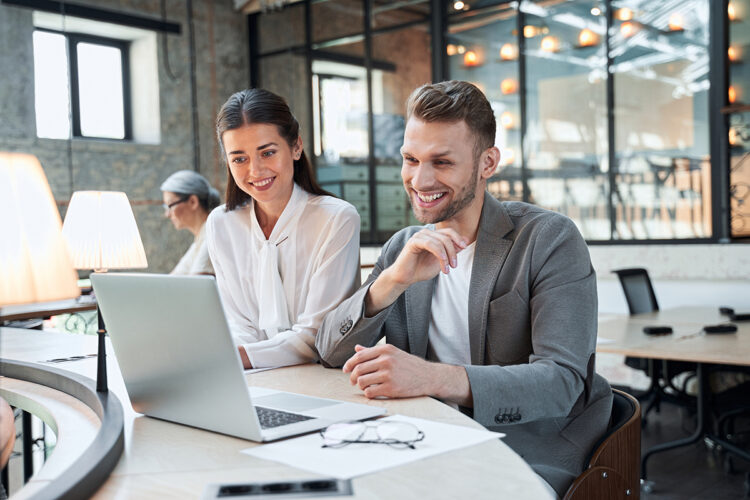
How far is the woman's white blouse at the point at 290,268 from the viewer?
221cm

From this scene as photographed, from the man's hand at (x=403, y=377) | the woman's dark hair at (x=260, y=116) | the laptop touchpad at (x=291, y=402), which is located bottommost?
the laptop touchpad at (x=291, y=402)

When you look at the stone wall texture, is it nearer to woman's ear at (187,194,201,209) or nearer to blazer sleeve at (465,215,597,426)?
woman's ear at (187,194,201,209)

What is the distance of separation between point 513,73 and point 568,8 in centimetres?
85

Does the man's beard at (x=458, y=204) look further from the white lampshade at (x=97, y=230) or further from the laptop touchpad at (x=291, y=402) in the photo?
the white lampshade at (x=97, y=230)

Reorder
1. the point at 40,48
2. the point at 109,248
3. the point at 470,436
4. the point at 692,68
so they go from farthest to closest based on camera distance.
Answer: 1. the point at 40,48
2. the point at 692,68
3. the point at 109,248
4. the point at 470,436

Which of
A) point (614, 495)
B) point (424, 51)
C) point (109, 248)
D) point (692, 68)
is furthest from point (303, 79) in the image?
point (614, 495)

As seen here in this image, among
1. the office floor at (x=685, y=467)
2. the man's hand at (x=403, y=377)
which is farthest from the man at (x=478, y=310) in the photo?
the office floor at (x=685, y=467)

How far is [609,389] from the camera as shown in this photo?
184 cm

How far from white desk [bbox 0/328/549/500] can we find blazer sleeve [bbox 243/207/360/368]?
572mm

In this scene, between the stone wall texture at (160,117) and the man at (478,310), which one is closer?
the man at (478,310)

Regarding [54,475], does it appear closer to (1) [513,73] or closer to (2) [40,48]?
(1) [513,73]

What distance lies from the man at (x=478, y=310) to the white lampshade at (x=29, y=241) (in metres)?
0.79

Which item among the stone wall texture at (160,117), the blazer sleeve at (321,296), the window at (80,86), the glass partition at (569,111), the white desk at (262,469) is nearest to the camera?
the white desk at (262,469)

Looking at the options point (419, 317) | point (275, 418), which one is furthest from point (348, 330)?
point (275, 418)
